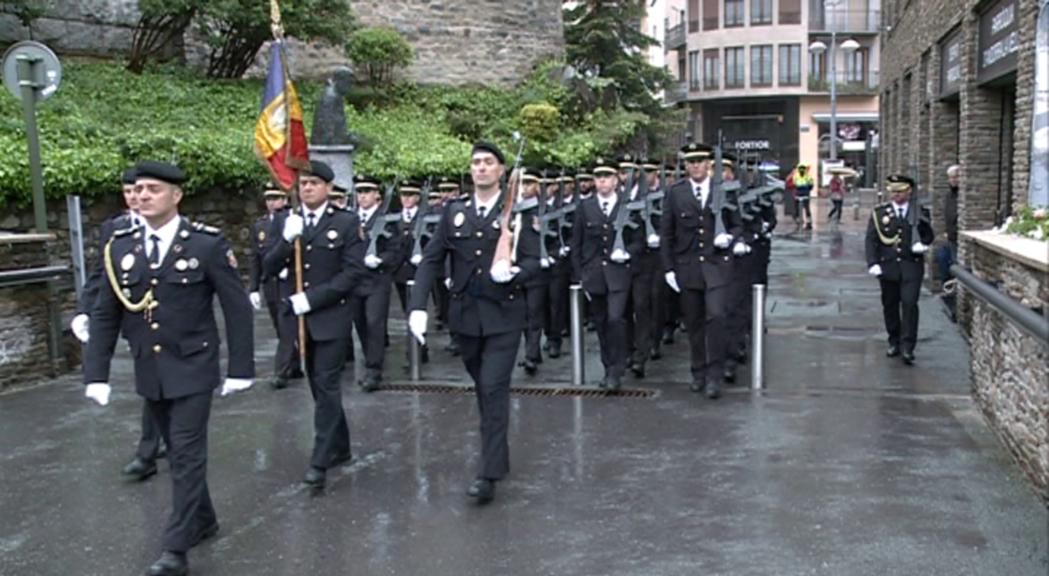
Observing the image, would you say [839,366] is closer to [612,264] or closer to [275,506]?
[612,264]

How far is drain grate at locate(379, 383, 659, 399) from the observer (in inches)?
357

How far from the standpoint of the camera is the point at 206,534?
5.73 m

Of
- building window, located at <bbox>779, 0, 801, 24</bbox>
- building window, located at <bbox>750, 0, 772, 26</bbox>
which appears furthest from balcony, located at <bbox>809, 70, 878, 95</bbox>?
building window, located at <bbox>750, 0, 772, 26</bbox>

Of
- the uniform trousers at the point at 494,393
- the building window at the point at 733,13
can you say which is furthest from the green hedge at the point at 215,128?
the building window at the point at 733,13

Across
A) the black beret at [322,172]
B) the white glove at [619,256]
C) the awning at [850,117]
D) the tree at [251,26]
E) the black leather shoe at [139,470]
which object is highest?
the tree at [251,26]

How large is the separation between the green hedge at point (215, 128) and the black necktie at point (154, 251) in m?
8.45

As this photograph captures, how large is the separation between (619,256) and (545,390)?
129cm

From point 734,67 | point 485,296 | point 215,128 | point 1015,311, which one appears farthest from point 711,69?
point 1015,311

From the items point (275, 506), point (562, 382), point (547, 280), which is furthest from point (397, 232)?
point (275, 506)

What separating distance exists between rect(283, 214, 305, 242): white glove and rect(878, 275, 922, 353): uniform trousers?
5990 mm

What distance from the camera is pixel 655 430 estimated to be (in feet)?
25.6

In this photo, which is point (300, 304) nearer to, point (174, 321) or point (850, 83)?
point (174, 321)

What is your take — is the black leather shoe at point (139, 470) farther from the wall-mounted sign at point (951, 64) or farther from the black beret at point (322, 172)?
the wall-mounted sign at point (951, 64)

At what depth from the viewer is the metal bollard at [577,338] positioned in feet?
31.1
